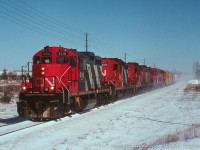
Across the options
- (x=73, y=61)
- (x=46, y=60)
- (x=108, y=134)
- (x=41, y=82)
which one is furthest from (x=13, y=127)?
(x=73, y=61)

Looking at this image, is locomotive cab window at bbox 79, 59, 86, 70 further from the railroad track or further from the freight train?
the railroad track

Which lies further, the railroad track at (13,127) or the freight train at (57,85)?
the freight train at (57,85)

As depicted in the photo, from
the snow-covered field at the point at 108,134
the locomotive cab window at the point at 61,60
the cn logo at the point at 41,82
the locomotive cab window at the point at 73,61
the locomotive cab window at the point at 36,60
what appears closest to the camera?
the snow-covered field at the point at 108,134

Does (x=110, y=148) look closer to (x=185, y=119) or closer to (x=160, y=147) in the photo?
(x=160, y=147)

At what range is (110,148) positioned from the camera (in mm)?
9016

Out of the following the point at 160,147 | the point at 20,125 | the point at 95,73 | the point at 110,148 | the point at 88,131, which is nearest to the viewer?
the point at 160,147

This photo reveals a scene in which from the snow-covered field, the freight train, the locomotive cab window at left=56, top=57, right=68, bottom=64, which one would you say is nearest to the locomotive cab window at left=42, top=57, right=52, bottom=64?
the freight train

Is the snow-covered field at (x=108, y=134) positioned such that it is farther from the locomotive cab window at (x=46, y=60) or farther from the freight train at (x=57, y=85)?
the locomotive cab window at (x=46, y=60)

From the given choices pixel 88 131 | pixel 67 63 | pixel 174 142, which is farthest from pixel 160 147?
pixel 67 63

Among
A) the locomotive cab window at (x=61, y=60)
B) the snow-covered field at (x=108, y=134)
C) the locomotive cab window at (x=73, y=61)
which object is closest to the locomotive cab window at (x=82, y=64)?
the locomotive cab window at (x=73, y=61)

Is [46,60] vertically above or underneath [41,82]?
above

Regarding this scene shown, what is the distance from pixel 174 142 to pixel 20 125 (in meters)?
7.49

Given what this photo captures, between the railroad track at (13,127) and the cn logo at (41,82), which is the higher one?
the cn logo at (41,82)

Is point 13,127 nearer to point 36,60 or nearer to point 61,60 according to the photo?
point 36,60
